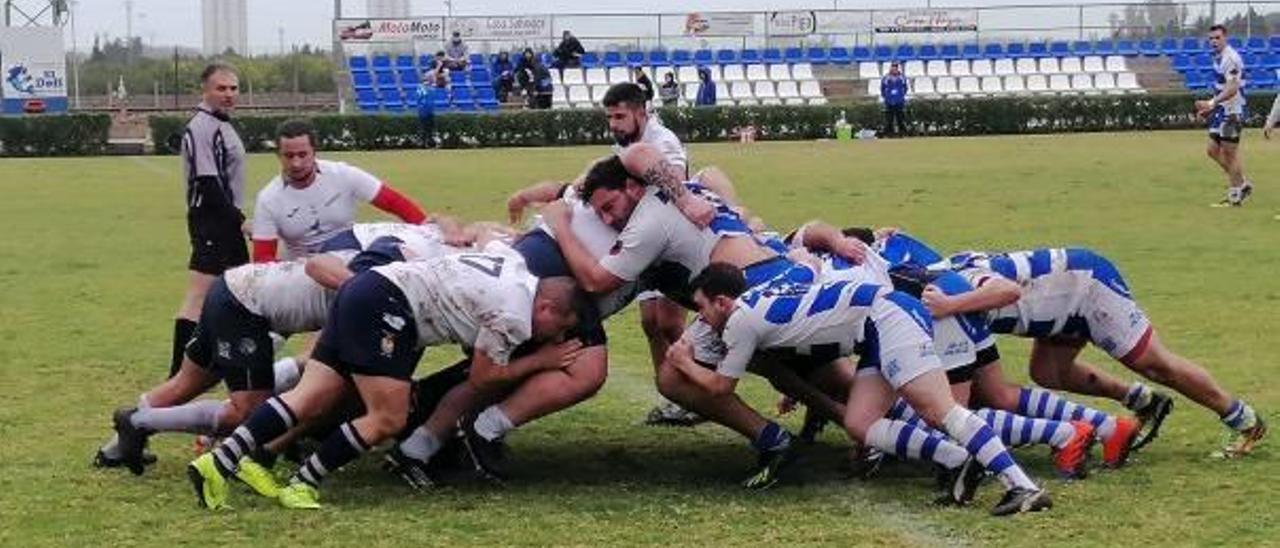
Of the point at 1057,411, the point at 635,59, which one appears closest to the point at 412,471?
the point at 1057,411

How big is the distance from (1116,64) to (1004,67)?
359 cm

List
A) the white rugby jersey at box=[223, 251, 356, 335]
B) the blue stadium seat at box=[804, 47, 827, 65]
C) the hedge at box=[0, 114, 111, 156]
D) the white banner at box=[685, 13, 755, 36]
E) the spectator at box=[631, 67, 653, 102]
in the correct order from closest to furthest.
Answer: the white rugby jersey at box=[223, 251, 356, 335] < the spectator at box=[631, 67, 653, 102] < the hedge at box=[0, 114, 111, 156] < the blue stadium seat at box=[804, 47, 827, 65] < the white banner at box=[685, 13, 755, 36]

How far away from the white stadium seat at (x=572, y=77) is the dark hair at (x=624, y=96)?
45666mm

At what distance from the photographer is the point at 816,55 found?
60.0 m

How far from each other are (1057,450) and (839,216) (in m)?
12.9

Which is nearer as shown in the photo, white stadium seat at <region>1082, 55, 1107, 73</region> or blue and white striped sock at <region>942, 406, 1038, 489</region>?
blue and white striped sock at <region>942, 406, 1038, 489</region>

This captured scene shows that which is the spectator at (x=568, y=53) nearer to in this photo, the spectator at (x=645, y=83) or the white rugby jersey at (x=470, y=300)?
the spectator at (x=645, y=83)

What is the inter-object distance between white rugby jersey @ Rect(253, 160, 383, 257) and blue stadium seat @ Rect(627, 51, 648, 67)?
49.0 metres

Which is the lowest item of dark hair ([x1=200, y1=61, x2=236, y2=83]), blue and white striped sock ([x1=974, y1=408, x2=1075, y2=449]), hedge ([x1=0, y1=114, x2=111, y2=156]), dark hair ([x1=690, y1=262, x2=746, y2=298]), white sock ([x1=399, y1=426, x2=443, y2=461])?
white sock ([x1=399, y1=426, x2=443, y2=461])

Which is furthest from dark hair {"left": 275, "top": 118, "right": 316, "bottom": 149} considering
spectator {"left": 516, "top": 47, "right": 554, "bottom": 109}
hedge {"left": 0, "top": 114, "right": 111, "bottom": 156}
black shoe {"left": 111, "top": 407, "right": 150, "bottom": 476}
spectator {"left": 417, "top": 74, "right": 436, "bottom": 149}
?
spectator {"left": 516, "top": 47, "right": 554, "bottom": 109}

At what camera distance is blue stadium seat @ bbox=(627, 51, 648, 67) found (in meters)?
58.2

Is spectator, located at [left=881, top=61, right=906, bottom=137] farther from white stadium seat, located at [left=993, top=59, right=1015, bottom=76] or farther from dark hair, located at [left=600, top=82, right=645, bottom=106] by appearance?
dark hair, located at [left=600, top=82, right=645, bottom=106]

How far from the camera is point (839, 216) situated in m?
20.6

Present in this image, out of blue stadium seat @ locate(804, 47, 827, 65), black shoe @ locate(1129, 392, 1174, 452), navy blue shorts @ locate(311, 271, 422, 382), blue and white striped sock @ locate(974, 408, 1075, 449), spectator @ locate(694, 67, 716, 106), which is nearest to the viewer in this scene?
navy blue shorts @ locate(311, 271, 422, 382)
